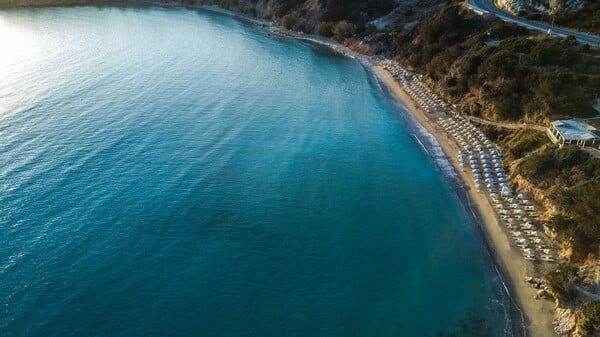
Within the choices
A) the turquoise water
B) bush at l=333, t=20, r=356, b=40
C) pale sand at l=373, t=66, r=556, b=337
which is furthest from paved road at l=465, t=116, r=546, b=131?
bush at l=333, t=20, r=356, b=40

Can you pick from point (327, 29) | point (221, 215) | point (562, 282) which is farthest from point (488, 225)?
point (327, 29)

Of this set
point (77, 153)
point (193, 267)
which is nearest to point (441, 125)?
point (193, 267)

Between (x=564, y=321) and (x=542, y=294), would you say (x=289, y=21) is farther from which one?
(x=564, y=321)

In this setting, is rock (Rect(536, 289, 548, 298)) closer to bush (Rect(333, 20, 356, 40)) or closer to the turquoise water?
the turquoise water

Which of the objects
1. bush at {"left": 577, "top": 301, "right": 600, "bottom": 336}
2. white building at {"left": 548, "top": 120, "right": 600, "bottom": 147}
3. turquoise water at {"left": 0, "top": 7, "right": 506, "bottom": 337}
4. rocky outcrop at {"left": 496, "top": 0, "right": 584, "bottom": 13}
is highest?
rocky outcrop at {"left": 496, "top": 0, "right": 584, "bottom": 13}

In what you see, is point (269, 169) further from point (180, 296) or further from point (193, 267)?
point (180, 296)
